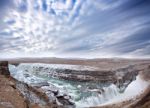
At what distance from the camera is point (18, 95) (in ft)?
56.4

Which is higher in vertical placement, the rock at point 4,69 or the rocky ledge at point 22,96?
the rock at point 4,69

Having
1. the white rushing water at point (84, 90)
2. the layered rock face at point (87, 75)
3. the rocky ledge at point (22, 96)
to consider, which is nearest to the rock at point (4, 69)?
the rocky ledge at point (22, 96)

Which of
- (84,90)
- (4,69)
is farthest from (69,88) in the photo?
(4,69)

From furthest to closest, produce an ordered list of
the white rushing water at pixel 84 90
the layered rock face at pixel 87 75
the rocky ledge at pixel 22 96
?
the layered rock face at pixel 87 75 < the white rushing water at pixel 84 90 < the rocky ledge at pixel 22 96

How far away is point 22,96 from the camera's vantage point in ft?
57.6

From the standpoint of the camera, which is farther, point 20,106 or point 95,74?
point 95,74

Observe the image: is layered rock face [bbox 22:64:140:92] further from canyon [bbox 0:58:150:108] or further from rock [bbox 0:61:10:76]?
rock [bbox 0:61:10:76]

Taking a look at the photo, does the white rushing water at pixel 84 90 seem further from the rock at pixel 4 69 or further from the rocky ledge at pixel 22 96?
the rock at pixel 4 69

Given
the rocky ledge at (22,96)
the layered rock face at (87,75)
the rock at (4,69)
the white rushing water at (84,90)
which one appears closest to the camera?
the rocky ledge at (22,96)

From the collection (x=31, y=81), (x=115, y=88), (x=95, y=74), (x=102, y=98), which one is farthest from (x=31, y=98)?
(x=95, y=74)

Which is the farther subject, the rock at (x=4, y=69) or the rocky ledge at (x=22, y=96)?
the rock at (x=4, y=69)

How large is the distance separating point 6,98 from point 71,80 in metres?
23.4

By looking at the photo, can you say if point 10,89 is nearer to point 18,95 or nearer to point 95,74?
point 18,95

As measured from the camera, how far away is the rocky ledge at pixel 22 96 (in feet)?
51.5
